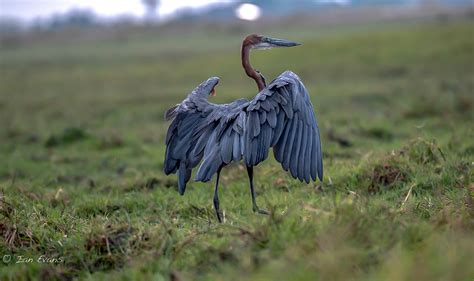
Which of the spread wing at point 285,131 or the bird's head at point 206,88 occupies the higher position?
the bird's head at point 206,88

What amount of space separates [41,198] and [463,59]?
36.2 feet

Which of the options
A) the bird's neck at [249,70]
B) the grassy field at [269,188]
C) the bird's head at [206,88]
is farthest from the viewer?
the bird's neck at [249,70]

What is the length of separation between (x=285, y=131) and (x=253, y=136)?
0.90ft

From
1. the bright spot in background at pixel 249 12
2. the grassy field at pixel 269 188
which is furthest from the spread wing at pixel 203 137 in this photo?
the bright spot in background at pixel 249 12

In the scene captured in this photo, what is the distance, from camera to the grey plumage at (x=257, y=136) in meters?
4.93

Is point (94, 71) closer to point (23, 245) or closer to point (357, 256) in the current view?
point (23, 245)

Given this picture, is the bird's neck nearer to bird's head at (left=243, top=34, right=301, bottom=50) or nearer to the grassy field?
bird's head at (left=243, top=34, right=301, bottom=50)

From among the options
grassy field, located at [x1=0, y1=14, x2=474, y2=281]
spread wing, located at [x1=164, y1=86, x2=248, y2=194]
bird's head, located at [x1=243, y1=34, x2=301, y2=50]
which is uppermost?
bird's head, located at [x1=243, y1=34, x2=301, y2=50]

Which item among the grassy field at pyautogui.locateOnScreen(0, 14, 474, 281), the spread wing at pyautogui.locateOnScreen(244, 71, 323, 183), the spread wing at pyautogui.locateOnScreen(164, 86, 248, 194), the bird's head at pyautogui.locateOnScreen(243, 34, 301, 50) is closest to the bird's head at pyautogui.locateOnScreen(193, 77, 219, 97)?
the spread wing at pyautogui.locateOnScreen(164, 86, 248, 194)

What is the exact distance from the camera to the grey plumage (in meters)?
4.93

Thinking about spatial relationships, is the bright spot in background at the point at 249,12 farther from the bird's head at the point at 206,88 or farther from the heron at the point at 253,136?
the heron at the point at 253,136

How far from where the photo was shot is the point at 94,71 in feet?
69.8

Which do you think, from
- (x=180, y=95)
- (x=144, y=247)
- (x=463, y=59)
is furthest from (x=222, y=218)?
(x=463, y=59)

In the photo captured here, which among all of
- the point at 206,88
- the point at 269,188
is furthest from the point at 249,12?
the point at 206,88
